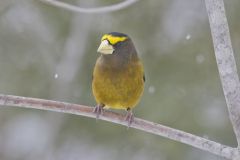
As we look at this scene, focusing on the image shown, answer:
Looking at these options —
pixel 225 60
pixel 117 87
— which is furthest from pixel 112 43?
pixel 225 60

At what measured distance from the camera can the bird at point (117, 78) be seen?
4352 millimetres

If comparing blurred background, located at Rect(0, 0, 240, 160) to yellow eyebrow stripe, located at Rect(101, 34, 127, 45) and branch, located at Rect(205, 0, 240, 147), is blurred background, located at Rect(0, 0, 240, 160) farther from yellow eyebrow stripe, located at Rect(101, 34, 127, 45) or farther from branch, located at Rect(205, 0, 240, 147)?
branch, located at Rect(205, 0, 240, 147)

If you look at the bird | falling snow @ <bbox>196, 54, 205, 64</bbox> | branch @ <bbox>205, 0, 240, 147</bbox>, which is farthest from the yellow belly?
falling snow @ <bbox>196, 54, 205, 64</bbox>

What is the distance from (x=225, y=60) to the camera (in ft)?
10.6

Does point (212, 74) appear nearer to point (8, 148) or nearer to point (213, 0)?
point (8, 148)

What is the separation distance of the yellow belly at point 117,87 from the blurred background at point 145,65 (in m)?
2.70

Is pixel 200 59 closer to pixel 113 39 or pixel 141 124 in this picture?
pixel 113 39

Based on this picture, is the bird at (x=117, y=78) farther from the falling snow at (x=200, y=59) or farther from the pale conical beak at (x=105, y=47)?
the falling snow at (x=200, y=59)

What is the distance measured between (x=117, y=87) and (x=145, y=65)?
9.67 ft

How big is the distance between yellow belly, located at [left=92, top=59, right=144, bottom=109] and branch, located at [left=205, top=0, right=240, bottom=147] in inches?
48.2

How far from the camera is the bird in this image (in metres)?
4.35

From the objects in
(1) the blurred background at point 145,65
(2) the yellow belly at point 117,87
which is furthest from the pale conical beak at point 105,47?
(1) the blurred background at point 145,65

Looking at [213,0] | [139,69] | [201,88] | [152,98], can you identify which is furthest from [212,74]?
[213,0]

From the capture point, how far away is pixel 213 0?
327 centimetres
